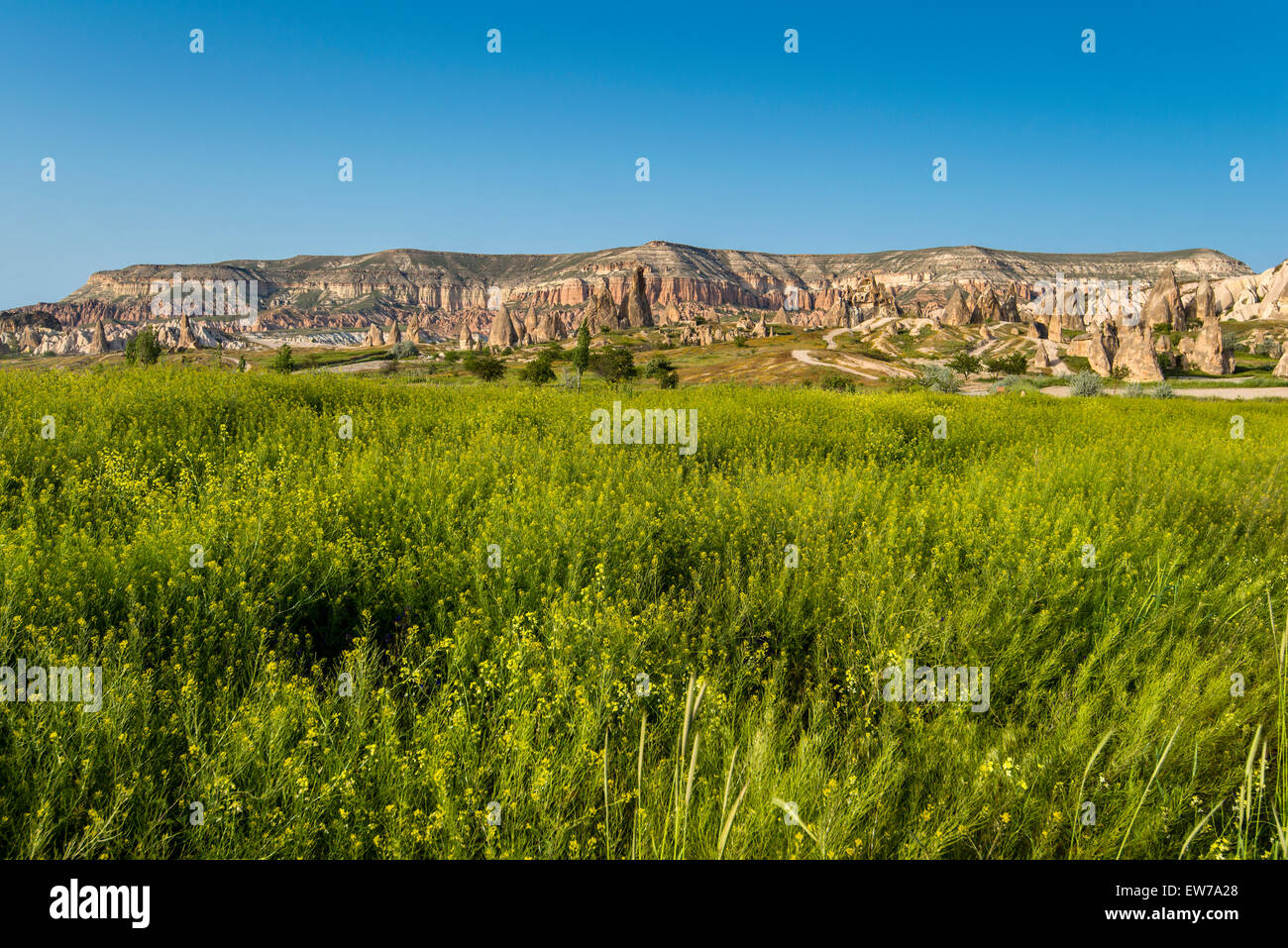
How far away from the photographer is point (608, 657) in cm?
325

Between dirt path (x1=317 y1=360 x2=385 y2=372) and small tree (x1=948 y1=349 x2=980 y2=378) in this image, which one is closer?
small tree (x1=948 y1=349 x2=980 y2=378)

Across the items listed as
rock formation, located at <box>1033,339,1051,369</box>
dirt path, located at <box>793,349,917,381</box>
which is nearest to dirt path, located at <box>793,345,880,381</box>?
dirt path, located at <box>793,349,917,381</box>

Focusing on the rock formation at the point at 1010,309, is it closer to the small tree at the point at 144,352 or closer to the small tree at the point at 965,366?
the small tree at the point at 965,366

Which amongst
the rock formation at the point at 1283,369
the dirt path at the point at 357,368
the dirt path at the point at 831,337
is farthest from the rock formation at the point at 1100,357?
the dirt path at the point at 357,368

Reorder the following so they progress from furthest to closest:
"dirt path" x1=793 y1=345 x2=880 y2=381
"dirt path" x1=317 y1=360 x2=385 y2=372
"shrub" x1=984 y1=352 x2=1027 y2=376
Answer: "dirt path" x1=317 y1=360 x2=385 y2=372 → "shrub" x1=984 y1=352 x2=1027 y2=376 → "dirt path" x1=793 y1=345 x2=880 y2=381

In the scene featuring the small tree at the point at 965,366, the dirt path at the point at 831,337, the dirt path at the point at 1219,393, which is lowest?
the dirt path at the point at 1219,393

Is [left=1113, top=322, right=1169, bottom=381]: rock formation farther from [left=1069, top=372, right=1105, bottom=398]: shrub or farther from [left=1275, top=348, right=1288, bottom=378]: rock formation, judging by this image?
[left=1069, top=372, right=1105, bottom=398]: shrub

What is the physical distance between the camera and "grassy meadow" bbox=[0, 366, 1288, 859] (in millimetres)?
2309

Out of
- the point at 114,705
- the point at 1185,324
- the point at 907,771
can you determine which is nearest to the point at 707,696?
the point at 907,771

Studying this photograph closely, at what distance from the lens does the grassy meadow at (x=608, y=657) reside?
2309 mm

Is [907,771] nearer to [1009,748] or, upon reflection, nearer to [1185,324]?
[1009,748]

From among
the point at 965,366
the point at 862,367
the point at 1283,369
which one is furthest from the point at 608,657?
the point at 965,366

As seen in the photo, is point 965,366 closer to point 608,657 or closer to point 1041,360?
point 1041,360
